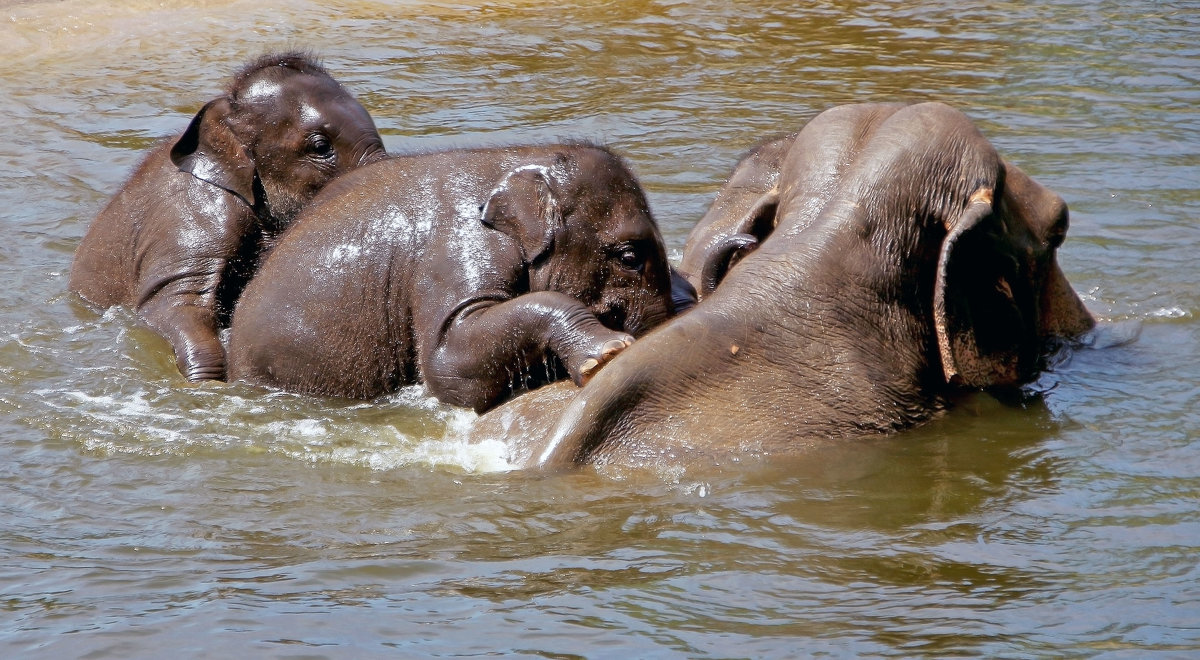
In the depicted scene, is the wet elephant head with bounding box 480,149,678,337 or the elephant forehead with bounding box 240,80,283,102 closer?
the wet elephant head with bounding box 480,149,678,337

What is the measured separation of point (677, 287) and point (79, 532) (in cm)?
303

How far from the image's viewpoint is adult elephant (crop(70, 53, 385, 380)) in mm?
8312

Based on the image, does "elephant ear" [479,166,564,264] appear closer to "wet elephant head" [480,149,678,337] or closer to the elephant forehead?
"wet elephant head" [480,149,678,337]

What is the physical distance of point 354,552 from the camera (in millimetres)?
5340

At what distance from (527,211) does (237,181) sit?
2181 mm

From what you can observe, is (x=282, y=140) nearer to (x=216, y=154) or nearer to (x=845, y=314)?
(x=216, y=154)

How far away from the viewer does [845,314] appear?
20.5 ft

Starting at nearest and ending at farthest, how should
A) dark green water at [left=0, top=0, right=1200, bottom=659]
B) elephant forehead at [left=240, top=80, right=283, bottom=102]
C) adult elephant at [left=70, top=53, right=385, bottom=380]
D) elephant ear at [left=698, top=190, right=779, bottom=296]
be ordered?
dark green water at [left=0, top=0, right=1200, bottom=659] → elephant ear at [left=698, top=190, right=779, bottom=296] → adult elephant at [left=70, top=53, right=385, bottom=380] → elephant forehead at [left=240, top=80, right=283, bottom=102]

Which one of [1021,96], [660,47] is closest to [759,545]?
[1021,96]

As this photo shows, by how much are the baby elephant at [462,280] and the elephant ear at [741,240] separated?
0.23m

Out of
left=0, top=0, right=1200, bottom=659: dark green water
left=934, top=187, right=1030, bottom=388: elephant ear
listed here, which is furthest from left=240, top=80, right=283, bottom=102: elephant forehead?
left=934, top=187, right=1030, bottom=388: elephant ear

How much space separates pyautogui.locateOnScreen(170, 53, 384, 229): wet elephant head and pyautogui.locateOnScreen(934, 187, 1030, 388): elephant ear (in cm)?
336

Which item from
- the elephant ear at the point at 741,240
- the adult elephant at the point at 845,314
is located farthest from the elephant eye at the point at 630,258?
the adult elephant at the point at 845,314

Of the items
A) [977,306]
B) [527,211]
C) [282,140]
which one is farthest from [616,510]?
[282,140]
